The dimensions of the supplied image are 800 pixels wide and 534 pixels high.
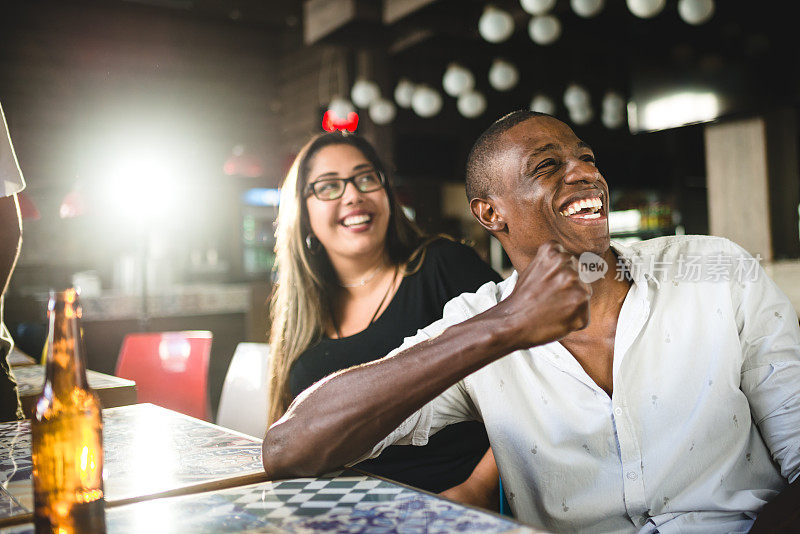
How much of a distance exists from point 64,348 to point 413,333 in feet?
4.30

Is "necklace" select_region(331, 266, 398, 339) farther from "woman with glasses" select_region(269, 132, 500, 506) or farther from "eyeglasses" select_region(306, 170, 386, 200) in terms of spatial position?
"eyeglasses" select_region(306, 170, 386, 200)

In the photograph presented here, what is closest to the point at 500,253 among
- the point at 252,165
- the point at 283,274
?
the point at 252,165

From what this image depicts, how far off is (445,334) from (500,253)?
6.61 metres

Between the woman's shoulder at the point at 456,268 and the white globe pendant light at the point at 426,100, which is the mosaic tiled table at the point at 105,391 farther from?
the white globe pendant light at the point at 426,100

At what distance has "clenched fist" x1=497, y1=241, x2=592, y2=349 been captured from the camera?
1.08 m

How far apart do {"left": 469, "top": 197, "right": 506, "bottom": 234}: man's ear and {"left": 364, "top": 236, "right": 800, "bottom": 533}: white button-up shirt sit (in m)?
0.32

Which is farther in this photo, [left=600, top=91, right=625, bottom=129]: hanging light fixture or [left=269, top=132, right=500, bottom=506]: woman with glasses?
[left=600, top=91, right=625, bottom=129]: hanging light fixture

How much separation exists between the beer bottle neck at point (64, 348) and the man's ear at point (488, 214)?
37.7 inches

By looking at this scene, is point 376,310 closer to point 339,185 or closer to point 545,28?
point 339,185

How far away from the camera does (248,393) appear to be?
8.47ft

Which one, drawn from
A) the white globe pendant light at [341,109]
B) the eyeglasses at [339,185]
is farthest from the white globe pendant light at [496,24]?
the eyeglasses at [339,185]

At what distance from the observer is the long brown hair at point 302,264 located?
2.21 metres

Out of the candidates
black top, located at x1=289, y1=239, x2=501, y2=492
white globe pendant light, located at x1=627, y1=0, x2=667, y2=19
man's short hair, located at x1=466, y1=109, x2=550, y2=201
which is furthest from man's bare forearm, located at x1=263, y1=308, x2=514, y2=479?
white globe pendant light, located at x1=627, y1=0, x2=667, y2=19

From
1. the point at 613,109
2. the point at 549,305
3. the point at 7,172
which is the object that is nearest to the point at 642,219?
the point at 613,109
